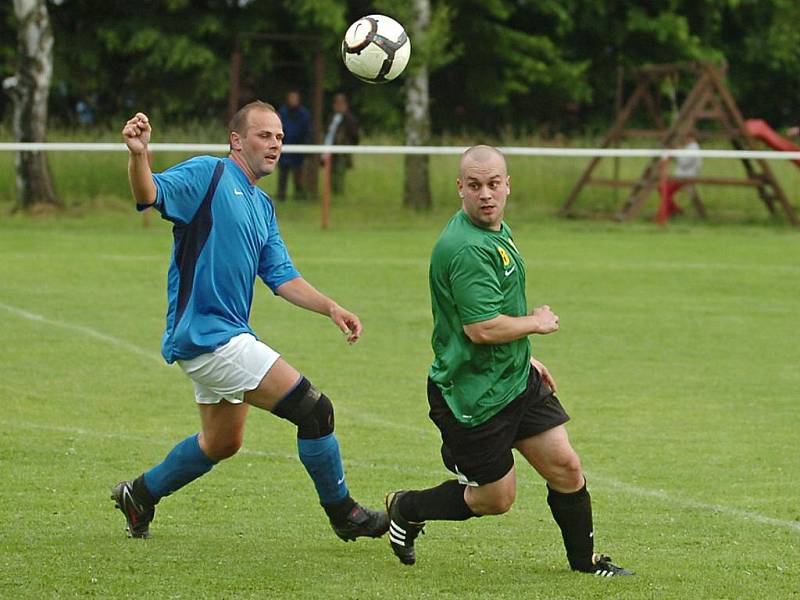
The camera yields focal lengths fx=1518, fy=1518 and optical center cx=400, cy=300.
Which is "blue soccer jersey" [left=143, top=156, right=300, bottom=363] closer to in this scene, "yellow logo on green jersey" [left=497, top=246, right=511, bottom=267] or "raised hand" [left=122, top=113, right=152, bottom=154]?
"raised hand" [left=122, top=113, right=152, bottom=154]

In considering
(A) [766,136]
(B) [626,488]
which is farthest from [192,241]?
(A) [766,136]

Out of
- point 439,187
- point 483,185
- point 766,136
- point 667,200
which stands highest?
point 483,185

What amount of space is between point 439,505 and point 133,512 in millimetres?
1427

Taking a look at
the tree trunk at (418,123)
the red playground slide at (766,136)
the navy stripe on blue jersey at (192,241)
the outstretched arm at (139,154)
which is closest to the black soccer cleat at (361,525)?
the navy stripe on blue jersey at (192,241)

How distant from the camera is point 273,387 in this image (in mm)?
6367

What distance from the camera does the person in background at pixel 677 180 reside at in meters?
23.0

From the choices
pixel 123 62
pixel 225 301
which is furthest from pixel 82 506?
pixel 123 62

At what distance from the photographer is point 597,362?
12117mm

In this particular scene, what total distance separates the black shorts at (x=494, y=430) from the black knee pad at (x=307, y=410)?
0.60 meters

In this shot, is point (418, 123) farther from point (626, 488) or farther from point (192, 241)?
point (192, 241)

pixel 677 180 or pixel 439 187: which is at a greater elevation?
pixel 677 180

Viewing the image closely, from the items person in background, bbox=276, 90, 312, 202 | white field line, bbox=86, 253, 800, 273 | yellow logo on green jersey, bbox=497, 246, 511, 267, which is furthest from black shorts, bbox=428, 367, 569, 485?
person in background, bbox=276, 90, 312, 202

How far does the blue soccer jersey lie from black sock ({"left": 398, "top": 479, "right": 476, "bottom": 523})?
3.31 ft

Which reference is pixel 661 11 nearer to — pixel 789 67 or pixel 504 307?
pixel 789 67
